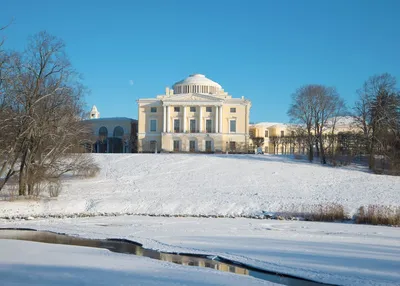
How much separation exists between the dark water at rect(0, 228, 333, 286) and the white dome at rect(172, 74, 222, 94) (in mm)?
54348

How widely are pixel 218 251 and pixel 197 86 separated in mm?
57937

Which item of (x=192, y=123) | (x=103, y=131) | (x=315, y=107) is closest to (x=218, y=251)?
(x=315, y=107)

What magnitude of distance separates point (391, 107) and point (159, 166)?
2008cm

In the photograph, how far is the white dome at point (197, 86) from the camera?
69688 mm

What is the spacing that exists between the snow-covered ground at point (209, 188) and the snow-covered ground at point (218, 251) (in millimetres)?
3235

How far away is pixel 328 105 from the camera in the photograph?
1709 inches

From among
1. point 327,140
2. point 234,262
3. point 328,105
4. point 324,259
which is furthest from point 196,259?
point 327,140

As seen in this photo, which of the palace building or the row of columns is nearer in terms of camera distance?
the palace building

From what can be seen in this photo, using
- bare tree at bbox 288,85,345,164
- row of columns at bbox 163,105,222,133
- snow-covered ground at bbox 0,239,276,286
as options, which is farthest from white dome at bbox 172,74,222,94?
snow-covered ground at bbox 0,239,276,286

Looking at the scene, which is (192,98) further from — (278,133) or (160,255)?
(160,255)

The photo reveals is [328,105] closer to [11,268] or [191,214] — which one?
[191,214]

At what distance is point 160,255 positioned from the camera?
12672 mm

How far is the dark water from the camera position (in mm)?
10438

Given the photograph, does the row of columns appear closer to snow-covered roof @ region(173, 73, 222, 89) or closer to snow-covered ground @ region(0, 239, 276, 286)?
snow-covered roof @ region(173, 73, 222, 89)
